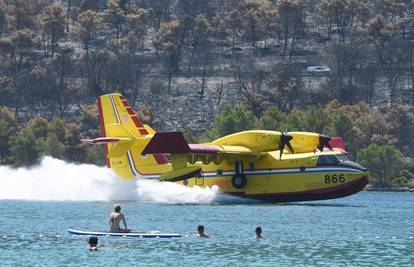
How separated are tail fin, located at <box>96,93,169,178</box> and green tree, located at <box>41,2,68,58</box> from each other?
107 meters

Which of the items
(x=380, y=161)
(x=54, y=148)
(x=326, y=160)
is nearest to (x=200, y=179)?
(x=326, y=160)

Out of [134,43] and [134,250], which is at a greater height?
[134,43]

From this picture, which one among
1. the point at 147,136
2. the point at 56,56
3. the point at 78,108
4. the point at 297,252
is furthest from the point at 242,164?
the point at 56,56

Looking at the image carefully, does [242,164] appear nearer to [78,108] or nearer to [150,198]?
[150,198]

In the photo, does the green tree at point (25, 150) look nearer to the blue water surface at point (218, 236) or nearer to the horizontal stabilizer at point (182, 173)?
the blue water surface at point (218, 236)

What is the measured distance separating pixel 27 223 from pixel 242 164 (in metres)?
21.7

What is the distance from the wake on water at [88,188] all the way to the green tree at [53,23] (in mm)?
97485

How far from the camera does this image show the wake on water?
280 ft

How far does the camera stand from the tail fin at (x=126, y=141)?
85000 mm

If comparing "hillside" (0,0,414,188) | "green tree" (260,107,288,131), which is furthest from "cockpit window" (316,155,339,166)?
"hillside" (0,0,414,188)

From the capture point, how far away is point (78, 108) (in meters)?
177

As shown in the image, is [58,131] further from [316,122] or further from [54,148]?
[316,122]

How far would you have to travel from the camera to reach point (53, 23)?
19562 cm

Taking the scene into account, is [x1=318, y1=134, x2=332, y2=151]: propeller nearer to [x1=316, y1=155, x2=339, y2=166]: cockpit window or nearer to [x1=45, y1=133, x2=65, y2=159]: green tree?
[x1=316, y1=155, x2=339, y2=166]: cockpit window
